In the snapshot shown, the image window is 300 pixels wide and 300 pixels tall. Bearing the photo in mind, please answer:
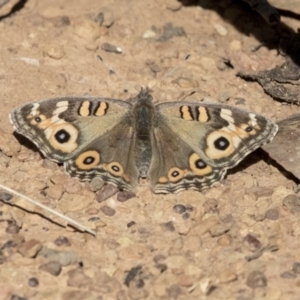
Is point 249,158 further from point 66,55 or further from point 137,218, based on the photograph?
point 66,55

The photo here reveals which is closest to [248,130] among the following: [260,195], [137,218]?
[260,195]

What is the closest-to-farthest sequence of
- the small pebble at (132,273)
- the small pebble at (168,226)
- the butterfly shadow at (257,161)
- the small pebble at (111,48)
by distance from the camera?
the small pebble at (132,273)
the small pebble at (168,226)
the butterfly shadow at (257,161)
the small pebble at (111,48)

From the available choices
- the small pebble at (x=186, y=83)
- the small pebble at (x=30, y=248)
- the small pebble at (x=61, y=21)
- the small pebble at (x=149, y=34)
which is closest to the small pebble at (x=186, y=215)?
A: the small pebble at (x=30, y=248)

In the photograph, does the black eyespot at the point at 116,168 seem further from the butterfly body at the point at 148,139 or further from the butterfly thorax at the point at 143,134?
the butterfly thorax at the point at 143,134

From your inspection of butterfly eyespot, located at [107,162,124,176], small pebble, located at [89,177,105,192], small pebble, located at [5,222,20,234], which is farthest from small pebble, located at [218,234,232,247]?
small pebble, located at [5,222,20,234]

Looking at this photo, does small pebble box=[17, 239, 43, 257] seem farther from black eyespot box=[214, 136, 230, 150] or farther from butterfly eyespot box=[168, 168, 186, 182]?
black eyespot box=[214, 136, 230, 150]

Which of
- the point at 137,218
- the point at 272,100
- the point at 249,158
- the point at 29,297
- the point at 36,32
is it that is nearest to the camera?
the point at 29,297

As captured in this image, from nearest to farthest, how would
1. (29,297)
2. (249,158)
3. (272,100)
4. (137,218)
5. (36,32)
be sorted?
(29,297) → (137,218) → (249,158) → (272,100) → (36,32)

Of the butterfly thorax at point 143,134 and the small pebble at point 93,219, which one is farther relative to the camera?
the butterfly thorax at point 143,134
